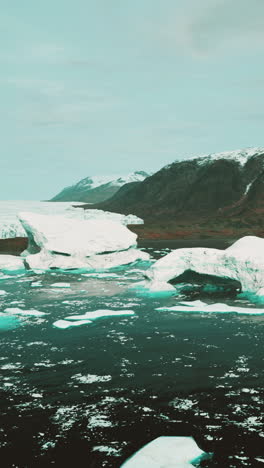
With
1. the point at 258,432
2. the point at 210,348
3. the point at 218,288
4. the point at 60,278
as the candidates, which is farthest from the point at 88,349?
the point at 60,278

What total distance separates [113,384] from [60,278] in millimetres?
22424

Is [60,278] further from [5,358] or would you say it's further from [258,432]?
[258,432]

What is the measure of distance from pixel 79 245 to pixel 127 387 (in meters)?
25.2

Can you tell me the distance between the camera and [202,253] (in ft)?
82.7

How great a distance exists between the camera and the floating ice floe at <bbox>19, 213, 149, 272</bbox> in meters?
36.2

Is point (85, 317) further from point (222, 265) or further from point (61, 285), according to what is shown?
point (61, 285)

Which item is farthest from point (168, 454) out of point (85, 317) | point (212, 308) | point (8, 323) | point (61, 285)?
point (61, 285)

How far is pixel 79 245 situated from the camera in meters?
36.1

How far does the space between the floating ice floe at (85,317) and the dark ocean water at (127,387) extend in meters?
0.45

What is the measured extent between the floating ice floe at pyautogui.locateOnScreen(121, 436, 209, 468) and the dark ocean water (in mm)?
311

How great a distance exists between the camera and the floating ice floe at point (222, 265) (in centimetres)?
2270

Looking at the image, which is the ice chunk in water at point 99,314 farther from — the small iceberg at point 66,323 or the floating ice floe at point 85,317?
the small iceberg at point 66,323

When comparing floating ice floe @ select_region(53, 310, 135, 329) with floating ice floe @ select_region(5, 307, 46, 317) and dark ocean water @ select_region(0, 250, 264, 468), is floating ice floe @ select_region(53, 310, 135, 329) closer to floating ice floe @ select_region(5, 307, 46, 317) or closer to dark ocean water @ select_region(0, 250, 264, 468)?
dark ocean water @ select_region(0, 250, 264, 468)

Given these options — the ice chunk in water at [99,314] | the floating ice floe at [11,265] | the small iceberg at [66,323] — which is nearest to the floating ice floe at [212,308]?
the ice chunk in water at [99,314]
